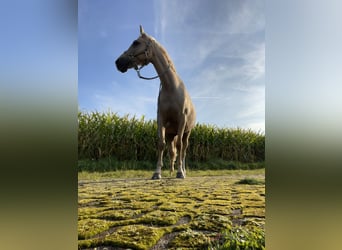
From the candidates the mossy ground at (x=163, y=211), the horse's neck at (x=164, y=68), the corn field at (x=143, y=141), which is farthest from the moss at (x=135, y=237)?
the horse's neck at (x=164, y=68)

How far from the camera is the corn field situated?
→ 5.34 feet

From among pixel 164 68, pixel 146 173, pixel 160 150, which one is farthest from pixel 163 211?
pixel 164 68

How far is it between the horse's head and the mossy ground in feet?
2.42

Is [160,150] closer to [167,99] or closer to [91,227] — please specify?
[167,99]

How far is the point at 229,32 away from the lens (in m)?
1.49

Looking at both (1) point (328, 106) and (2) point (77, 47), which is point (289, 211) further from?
(2) point (77, 47)

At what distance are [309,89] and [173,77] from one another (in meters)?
0.78

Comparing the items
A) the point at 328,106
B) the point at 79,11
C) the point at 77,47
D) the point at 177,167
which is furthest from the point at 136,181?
the point at 328,106

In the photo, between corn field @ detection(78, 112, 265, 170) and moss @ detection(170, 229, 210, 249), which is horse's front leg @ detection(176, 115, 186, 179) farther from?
moss @ detection(170, 229, 210, 249)

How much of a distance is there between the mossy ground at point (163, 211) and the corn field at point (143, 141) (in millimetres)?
177

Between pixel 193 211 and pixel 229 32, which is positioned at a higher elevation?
pixel 229 32

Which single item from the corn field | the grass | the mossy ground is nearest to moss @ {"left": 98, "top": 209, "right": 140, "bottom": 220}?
the mossy ground

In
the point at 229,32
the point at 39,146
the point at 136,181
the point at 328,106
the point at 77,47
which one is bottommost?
the point at 136,181

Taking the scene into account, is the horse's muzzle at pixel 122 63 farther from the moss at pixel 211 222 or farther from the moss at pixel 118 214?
the moss at pixel 211 222
